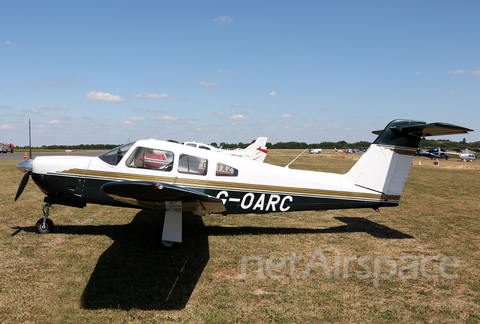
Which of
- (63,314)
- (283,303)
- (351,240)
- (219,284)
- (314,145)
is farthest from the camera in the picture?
(314,145)

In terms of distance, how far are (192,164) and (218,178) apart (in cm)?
65

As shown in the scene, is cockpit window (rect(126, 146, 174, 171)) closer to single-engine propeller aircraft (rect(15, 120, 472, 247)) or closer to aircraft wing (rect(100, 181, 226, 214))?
single-engine propeller aircraft (rect(15, 120, 472, 247))

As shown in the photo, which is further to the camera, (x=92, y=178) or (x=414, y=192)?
(x=414, y=192)

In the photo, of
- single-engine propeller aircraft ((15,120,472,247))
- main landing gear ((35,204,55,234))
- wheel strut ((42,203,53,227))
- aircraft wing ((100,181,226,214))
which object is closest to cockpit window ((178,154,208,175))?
single-engine propeller aircraft ((15,120,472,247))

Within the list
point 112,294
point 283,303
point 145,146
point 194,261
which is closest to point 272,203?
point 194,261

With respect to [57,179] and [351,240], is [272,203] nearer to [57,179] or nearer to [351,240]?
[351,240]

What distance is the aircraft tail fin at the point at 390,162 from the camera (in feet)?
22.5

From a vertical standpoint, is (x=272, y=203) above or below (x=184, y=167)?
below

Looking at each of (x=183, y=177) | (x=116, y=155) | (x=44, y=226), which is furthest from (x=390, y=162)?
(x=44, y=226)

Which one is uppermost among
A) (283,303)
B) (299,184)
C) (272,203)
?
(299,184)

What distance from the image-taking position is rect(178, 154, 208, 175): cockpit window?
5977 millimetres

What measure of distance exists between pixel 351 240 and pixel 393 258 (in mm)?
1152

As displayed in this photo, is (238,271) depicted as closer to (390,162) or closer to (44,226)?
(390,162)

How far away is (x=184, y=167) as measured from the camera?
19.6ft
